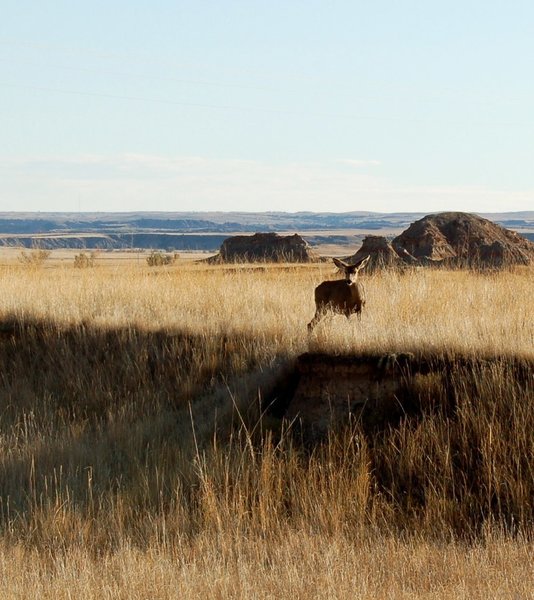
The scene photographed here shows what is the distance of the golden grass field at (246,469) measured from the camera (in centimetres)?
645

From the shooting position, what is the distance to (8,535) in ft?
25.5

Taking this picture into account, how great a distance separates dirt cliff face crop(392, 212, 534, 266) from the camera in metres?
27.1

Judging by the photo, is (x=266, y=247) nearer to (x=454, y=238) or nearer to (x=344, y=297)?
(x=454, y=238)

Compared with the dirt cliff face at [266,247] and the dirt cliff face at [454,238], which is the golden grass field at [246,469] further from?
the dirt cliff face at [266,247]

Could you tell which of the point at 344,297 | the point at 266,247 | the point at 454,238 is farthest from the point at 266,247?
the point at 344,297

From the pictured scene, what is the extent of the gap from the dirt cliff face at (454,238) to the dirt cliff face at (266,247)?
16.4ft

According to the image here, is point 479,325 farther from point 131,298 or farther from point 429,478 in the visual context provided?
point 131,298

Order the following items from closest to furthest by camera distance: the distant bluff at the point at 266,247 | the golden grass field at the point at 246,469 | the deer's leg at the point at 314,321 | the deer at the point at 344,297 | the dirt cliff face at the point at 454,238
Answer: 1. the golden grass field at the point at 246,469
2. the deer's leg at the point at 314,321
3. the deer at the point at 344,297
4. the dirt cliff face at the point at 454,238
5. the distant bluff at the point at 266,247

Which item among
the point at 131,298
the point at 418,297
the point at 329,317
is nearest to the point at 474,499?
the point at 329,317

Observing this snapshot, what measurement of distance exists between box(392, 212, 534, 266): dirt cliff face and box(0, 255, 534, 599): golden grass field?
12.8 metres

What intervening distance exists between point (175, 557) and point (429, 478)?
2386 mm

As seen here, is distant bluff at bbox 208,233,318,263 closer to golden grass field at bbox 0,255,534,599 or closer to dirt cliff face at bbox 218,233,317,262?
dirt cliff face at bbox 218,233,317,262

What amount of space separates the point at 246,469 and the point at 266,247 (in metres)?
27.7

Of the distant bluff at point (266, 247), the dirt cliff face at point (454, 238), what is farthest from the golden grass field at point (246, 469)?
the distant bluff at point (266, 247)
